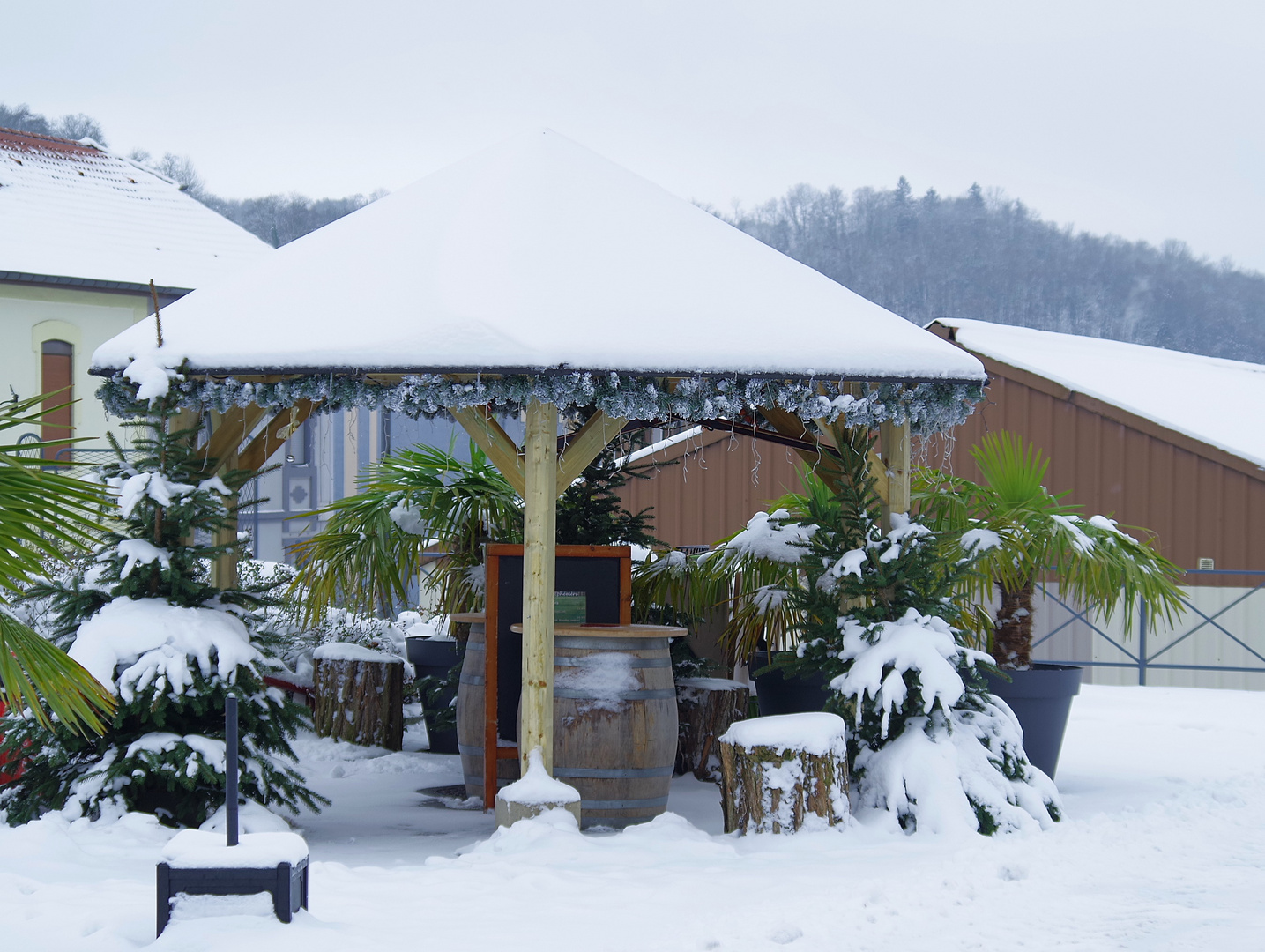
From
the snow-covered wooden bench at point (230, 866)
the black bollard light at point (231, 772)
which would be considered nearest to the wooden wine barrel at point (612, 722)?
the snow-covered wooden bench at point (230, 866)

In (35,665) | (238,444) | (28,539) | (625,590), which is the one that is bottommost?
(625,590)

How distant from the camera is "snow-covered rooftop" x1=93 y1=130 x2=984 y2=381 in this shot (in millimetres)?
6266

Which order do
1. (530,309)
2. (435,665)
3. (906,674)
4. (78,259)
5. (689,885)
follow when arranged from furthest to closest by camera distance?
(78,259)
(435,665)
(906,674)
(530,309)
(689,885)

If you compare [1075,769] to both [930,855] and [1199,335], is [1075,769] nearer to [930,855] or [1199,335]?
[930,855]

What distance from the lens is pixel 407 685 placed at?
9.62 meters

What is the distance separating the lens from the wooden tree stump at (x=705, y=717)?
862 centimetres

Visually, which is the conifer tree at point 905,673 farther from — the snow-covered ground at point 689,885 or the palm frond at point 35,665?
the palm frond at point 35,665

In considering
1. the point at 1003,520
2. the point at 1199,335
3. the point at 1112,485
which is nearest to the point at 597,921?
the point at 1003,520

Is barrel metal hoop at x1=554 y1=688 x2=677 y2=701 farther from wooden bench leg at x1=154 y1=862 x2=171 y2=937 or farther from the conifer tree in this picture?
wooden bench leg at x1=154 y1=862 x2=171 y2=937

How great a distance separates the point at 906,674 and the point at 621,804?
63.4 inches

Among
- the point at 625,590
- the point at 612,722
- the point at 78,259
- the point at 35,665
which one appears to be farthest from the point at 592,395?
the point at 78,259

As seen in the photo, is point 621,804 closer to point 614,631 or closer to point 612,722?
point 612,722

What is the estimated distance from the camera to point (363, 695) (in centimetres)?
952

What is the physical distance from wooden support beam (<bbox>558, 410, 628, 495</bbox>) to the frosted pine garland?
0.86 feet
